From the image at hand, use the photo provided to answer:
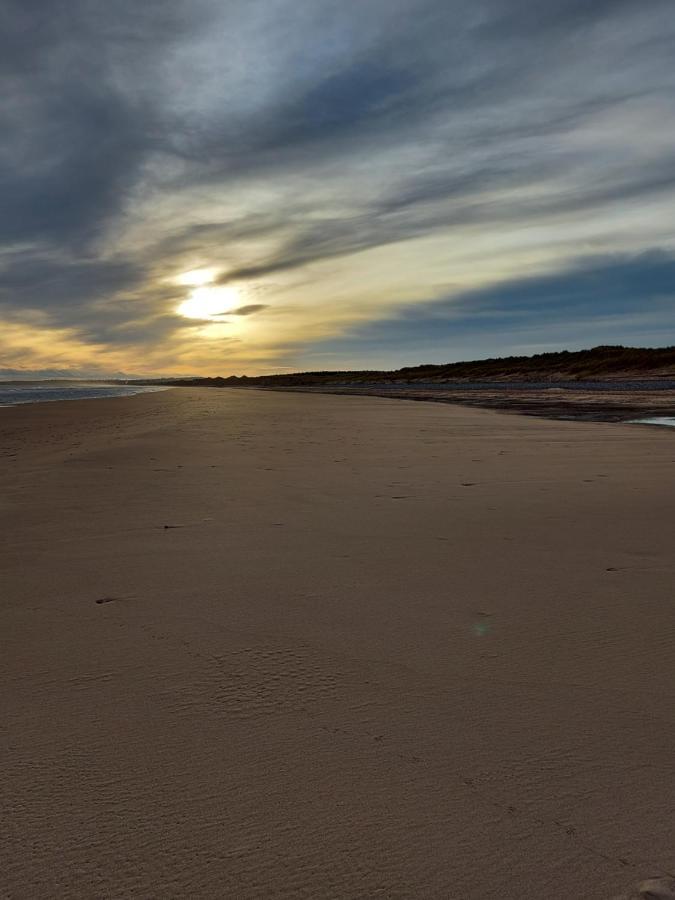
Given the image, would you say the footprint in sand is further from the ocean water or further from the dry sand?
the ocean water

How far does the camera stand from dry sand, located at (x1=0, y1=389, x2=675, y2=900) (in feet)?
4.99

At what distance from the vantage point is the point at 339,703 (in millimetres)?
2197

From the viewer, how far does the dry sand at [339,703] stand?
152 cm

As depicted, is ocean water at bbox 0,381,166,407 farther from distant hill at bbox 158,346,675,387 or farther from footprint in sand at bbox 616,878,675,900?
distant hill at bbox 158,346,675,387

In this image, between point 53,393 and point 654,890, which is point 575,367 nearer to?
point 53,393

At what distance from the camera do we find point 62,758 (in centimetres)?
189

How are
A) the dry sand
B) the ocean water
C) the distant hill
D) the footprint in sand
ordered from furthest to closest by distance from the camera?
1. the distant hill
2. the ocean water
3. the dry sand
4. the footprint in sand

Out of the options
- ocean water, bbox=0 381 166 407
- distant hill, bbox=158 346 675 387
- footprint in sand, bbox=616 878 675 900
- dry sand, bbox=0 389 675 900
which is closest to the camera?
footprint in sand, bbox=616 878 675 900

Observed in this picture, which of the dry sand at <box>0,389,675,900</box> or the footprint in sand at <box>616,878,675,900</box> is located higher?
the dry sand at <box>0,389,675,900</box>

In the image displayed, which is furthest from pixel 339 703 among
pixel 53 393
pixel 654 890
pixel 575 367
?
pixel 575 367

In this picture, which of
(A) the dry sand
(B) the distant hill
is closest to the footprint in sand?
(A) the dry sand

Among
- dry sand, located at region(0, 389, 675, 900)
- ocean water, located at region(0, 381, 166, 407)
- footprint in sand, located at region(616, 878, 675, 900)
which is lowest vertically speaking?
footprint in sand, located at region(616, 878, 675, 900)

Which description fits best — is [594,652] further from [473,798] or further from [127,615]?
[127,615]

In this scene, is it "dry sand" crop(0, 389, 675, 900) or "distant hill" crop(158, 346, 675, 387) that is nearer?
"dry sand" crop(0, 389, 675, 900)
